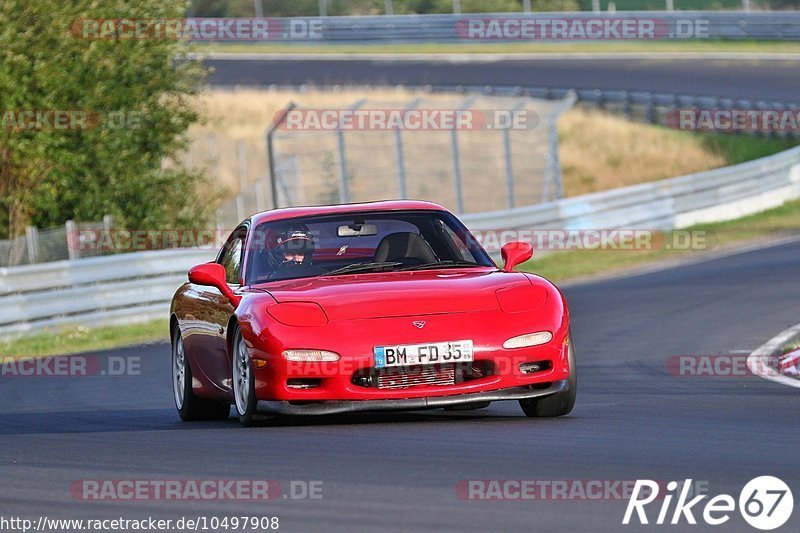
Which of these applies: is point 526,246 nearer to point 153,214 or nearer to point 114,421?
point 114,421

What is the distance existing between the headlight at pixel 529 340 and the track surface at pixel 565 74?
30.8 m

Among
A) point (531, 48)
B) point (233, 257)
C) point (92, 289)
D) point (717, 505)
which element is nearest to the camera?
point (717, 505)

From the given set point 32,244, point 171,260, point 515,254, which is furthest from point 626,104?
point 515,254

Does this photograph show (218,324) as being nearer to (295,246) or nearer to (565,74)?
(295,246)

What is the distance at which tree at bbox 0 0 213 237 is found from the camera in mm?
23578

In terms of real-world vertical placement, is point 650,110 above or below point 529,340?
below

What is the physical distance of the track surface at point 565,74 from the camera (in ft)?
134

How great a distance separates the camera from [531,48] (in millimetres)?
51000

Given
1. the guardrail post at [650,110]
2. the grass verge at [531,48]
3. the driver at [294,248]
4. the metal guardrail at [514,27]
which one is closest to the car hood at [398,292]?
the driver at [294,248]

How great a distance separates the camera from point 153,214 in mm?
25188

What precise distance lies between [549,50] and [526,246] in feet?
136

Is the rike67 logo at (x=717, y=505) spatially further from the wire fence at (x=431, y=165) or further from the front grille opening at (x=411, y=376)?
the wire fence at (x=431, y=165)

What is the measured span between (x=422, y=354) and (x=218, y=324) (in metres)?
1.79

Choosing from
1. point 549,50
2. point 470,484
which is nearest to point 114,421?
point 470,484
